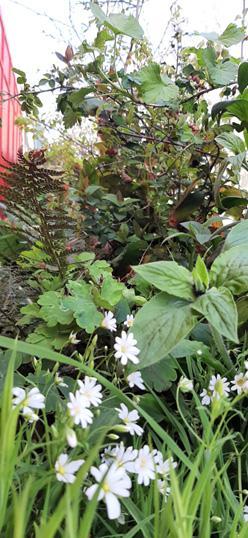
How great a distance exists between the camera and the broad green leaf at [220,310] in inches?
20.1

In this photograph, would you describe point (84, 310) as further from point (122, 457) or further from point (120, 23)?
point (120, 23)

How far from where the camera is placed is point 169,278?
612 millimetres

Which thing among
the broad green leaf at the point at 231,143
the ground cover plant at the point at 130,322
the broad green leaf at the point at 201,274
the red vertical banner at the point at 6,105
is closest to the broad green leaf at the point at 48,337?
the ground cover plant at the point at 130,322

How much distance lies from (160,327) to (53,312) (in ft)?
0.71

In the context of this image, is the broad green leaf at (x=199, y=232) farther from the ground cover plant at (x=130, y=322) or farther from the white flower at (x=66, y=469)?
the white flower at (x=66, y=469)

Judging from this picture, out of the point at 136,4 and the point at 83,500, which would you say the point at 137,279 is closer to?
the point at 83,500

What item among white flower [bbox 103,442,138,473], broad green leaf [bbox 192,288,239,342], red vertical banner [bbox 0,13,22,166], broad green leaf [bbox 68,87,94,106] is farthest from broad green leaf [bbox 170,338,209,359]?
red vertical banner [bbox 0,13,22,166]

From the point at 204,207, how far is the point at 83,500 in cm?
83

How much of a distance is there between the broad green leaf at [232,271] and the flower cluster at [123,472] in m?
0.23

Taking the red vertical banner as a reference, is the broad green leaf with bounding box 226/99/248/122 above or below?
below

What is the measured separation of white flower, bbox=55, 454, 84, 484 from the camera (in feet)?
1.26

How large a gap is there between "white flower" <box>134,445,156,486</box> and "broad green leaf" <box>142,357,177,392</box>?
149 mm

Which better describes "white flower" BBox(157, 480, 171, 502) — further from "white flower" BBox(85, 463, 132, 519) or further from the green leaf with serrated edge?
the green leaf with serrated edge

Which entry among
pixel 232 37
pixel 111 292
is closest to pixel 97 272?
pixel 111 292
